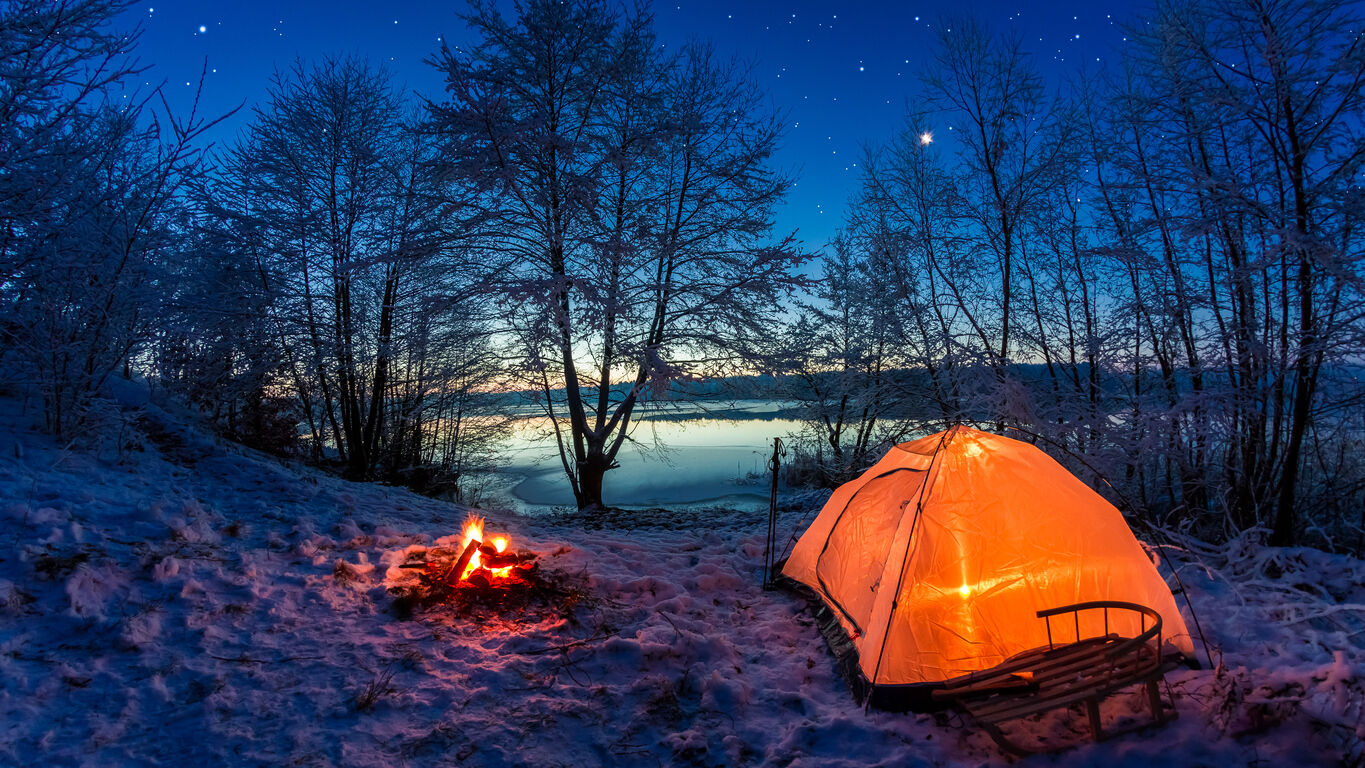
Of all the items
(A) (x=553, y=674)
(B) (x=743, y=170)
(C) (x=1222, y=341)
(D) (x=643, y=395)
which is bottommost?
(A) (x=553, y=674)

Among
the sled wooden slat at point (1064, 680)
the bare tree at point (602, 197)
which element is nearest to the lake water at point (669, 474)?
the bare tree at point (602, 197)

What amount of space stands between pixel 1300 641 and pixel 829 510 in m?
3.37

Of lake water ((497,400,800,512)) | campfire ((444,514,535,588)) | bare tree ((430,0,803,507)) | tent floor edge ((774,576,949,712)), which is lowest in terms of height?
lake water ((497,400,800,512))

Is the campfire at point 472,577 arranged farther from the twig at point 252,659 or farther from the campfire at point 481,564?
the twig at point 252,659

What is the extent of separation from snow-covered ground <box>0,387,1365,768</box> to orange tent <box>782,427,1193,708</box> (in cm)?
36

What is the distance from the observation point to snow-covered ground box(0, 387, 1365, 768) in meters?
2.87

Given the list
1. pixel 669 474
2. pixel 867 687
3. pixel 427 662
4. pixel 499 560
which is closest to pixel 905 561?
pixel 867 687

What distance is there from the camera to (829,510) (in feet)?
18.3

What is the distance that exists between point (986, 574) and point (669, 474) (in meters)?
18.1

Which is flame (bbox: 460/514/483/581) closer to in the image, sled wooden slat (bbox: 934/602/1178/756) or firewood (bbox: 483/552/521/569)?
firewood (bbox: 483/552/521/569)

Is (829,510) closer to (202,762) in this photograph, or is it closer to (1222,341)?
(202,762)

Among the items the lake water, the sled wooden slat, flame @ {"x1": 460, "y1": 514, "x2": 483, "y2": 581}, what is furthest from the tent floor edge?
the lake water

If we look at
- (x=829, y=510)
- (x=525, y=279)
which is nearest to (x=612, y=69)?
(x=525, y=279)

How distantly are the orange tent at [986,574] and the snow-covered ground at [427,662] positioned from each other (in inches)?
14.3
